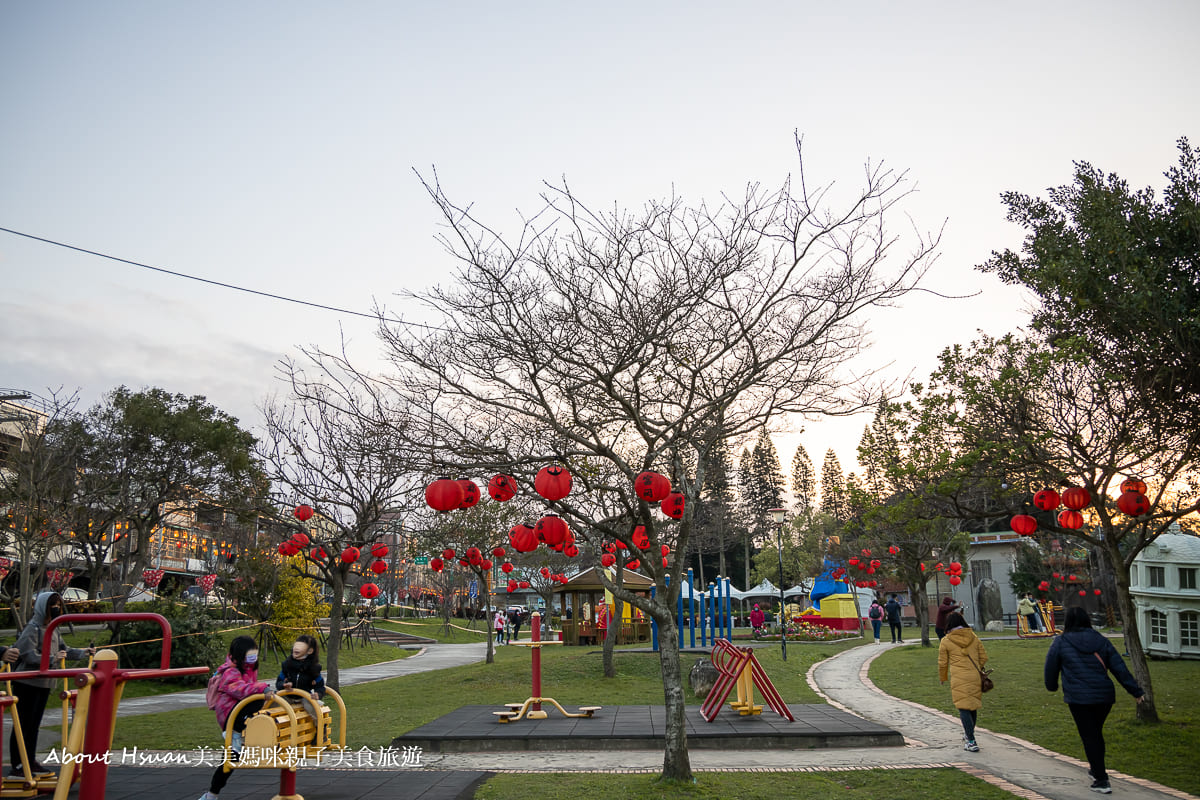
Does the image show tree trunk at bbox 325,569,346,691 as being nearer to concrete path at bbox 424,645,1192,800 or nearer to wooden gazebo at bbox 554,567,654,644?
concrete path at bbox 424,645,1192,800

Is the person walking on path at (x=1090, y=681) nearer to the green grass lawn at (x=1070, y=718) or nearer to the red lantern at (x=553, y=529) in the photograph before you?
the green grass lawn at (x=1070, y=718)

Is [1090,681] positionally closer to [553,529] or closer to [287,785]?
[553,529]

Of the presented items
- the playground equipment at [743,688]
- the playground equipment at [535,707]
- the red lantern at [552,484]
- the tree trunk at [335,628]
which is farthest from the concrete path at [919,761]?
the tree trunk at [335,628]

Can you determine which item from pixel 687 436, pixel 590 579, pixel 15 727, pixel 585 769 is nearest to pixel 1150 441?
pixel 687 436

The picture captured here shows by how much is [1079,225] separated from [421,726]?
1137cm

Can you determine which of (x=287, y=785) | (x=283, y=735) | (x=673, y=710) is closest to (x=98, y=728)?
(x=283, y=735)

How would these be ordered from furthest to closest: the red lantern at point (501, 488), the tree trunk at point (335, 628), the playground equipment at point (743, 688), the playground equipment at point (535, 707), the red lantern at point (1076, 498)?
the tree trunk at point (335, 628), the playground equipment at point (535, 707), the playground equipment at point (743, 688), the red lantern at point (1076, 498), the red lantern at point (501, 488)

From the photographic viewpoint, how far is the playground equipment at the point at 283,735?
5.24 meters

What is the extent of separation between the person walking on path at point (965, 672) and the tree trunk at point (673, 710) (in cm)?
349

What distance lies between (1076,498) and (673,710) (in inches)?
254

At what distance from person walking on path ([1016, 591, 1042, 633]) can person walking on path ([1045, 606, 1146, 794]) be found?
24.3 metres

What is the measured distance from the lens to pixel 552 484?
7234 mm

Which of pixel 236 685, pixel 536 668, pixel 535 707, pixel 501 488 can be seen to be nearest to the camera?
pixel 236 685

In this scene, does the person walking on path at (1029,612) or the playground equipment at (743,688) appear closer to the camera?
the playground equipment at (743,688)
